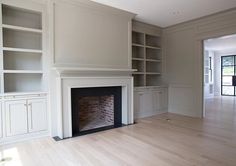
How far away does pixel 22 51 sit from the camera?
A: 10.4ft

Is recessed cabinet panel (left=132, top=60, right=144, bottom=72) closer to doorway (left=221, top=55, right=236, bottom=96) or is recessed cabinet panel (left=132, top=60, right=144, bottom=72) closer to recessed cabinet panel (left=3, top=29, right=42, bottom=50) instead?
recessed cabinet panel (left=3, top=29, right=42, bottom=50)

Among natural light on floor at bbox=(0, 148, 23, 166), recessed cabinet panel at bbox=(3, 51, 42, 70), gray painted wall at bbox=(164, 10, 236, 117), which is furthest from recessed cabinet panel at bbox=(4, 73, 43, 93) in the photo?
gray painted wall at bbox=(164, 10, 236, 117)

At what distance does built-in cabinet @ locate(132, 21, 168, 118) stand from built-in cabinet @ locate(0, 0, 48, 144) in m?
2.49

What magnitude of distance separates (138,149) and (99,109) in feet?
6.44

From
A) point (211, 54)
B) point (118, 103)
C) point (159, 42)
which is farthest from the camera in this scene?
point (211, 54)

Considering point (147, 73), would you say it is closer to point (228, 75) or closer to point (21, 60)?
point (21, 60)

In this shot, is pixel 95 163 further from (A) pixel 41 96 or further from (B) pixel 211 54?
(B) pixel 211 54

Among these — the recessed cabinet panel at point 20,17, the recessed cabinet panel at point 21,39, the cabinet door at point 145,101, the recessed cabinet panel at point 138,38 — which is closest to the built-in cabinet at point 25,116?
the recessed cabinet panel at point 21,39

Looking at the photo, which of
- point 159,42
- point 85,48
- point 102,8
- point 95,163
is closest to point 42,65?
point 85,48

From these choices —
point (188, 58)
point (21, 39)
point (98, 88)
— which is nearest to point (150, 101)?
point (188, 58)

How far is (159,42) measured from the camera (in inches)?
231

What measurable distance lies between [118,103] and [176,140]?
1.66m

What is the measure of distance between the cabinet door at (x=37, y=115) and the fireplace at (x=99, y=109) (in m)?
0.67

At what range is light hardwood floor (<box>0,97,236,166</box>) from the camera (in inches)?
91.1
